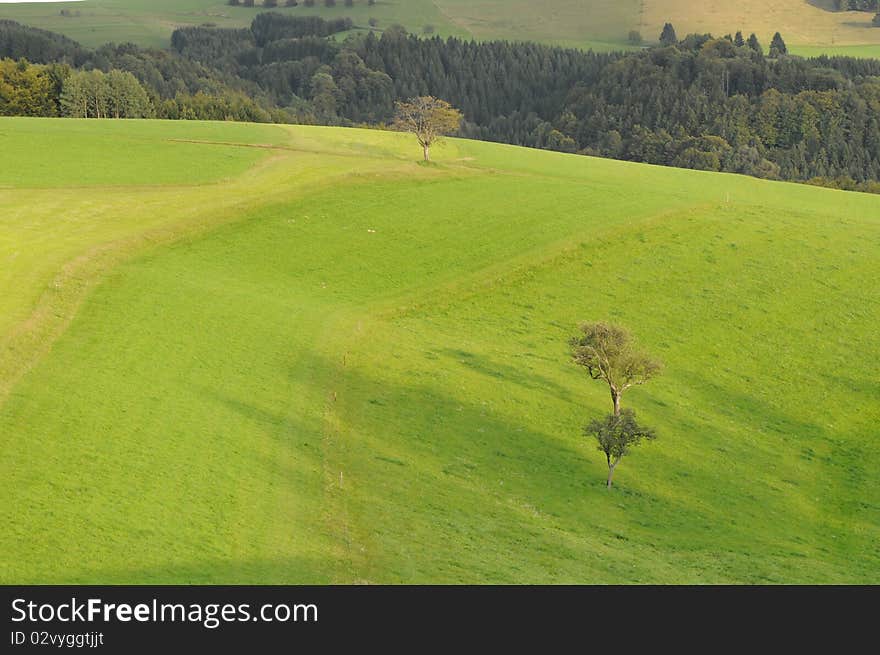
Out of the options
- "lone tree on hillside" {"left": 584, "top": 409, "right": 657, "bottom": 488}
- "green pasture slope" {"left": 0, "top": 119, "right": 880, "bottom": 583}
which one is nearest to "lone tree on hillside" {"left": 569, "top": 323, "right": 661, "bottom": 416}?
"lone tree on hillside" {"left": 584, "top": 409, "right": 657, "bottom": 488}

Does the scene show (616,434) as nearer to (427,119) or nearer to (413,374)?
(413,374)

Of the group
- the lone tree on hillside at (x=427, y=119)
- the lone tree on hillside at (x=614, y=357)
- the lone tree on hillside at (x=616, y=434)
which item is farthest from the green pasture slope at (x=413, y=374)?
A: the lone tree on hillside at (x=427, y=119)

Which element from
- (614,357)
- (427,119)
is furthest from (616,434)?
(427,119)

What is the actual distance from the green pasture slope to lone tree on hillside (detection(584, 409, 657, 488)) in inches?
75.2

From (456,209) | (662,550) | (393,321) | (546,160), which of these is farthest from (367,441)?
(546,160)

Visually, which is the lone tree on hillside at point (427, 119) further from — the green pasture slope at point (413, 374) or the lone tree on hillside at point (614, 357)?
the lone tree on hillside at point (614, 357)

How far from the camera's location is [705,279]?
78812 millimetres

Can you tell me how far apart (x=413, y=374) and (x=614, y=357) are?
1216cm

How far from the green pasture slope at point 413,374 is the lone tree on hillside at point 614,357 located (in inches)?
148

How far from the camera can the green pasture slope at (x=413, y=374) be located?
38.9 metres

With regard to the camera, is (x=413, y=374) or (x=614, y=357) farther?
(x=413, y=374)

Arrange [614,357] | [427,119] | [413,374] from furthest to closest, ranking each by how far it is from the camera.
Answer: [427,119] < [413,374] < [614,357]

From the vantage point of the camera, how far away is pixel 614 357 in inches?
2114

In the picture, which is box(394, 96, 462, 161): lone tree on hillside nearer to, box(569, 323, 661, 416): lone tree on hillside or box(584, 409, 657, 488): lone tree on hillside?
box(569, 323, 661, 416): lone tree on hillside
